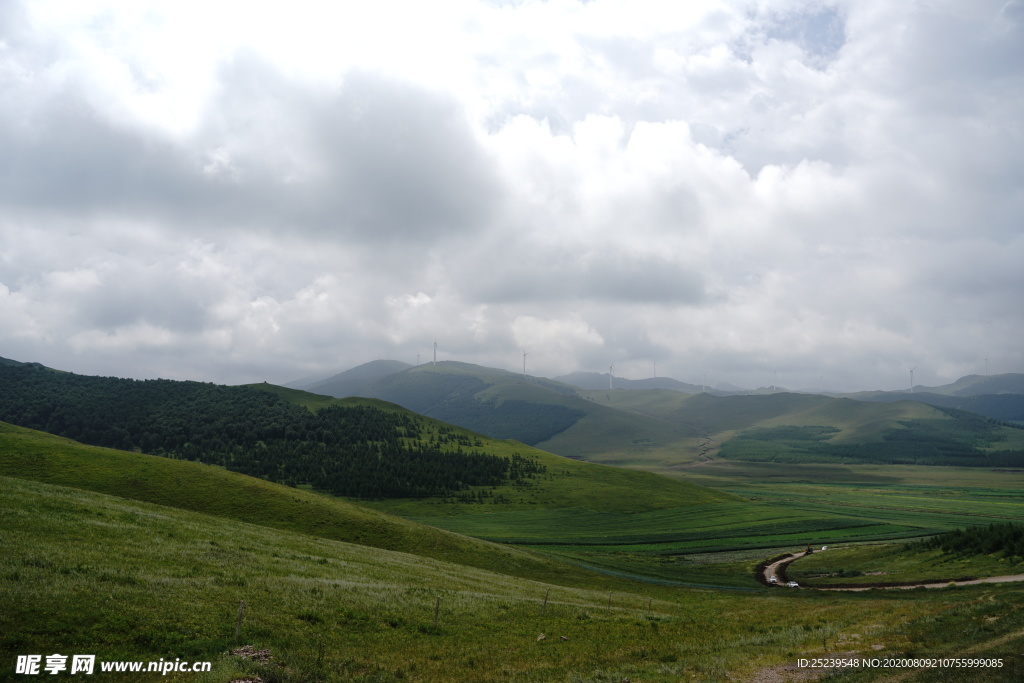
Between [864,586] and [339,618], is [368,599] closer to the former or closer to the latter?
[339,618]

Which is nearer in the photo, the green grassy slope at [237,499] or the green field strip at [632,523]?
the green grassy slope at [237,499]

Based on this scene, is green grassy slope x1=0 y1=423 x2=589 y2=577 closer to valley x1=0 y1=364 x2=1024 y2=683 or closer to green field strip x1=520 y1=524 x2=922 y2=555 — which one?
valley x1=0 y1=364 x2=1024 y2=683

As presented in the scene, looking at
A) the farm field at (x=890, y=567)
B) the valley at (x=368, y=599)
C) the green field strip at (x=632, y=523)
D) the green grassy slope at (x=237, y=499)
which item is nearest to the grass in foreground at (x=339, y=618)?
the valley at (x=368, y=599)

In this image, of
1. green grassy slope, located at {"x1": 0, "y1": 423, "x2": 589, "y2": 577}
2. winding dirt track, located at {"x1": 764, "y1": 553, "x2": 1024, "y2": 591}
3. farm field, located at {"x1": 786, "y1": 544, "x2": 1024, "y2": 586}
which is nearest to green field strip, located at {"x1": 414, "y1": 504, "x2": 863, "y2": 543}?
winding dirt track, located at {"x1": 764, "y1": 553, "x2": 1024, "y2": 591}

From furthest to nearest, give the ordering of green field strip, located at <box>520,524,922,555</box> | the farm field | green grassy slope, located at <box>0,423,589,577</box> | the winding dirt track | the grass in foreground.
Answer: green field strip, located at <box>520,524,922,555</box> < green grassy slope, located at <box>0,423,589,577</box> < the farm field < the winding dirt track < the grass in foreground

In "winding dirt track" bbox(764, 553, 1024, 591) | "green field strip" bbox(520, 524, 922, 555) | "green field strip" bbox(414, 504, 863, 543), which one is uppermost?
"winding dirt track" bbox(764, 553, 1024, 591)

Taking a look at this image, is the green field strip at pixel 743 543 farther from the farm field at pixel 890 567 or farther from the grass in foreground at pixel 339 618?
the grass in foreground at pixel 339 618

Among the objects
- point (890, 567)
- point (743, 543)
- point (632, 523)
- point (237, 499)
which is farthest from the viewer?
point (632, 523)

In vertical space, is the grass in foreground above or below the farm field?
above

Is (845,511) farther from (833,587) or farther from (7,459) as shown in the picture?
(7,459)

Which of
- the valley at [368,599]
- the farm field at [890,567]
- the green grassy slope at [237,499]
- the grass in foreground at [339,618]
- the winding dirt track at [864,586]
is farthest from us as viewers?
the green grassy slope at [237,499]

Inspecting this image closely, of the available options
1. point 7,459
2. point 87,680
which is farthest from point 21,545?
point 7,459

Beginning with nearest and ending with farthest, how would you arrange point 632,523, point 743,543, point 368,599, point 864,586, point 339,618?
point 339,618
point 368,599
point 864,586
point 743,543
point 632,523

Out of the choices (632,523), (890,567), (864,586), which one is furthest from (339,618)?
(632,523)
